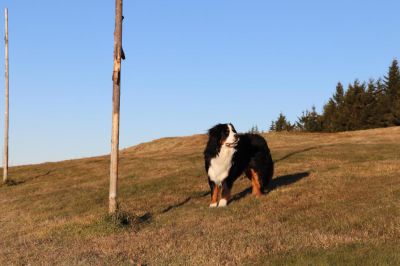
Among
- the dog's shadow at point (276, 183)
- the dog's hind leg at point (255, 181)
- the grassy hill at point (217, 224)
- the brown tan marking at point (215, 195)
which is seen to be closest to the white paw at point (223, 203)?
the brown tan marking at point (215, 195)

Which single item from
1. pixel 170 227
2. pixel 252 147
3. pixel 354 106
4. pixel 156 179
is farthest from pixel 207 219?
pixel 354 106

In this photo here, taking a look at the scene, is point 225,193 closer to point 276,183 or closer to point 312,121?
point 276,183

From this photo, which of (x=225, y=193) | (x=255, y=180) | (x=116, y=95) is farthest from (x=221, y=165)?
(x=116, y=95)

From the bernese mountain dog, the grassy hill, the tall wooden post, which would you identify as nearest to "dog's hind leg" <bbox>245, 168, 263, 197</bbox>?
the grassy hill

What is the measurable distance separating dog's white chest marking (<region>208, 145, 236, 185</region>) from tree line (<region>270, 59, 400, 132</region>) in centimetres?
5850

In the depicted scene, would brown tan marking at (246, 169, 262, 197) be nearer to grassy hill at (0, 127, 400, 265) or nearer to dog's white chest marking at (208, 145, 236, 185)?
grassy hill at (0, 127, 400, 265)

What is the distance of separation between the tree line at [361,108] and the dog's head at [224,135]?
58.5m

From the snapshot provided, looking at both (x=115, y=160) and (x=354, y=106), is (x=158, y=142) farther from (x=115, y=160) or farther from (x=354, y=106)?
(x=115, y=160)

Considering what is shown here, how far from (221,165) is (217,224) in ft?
9.80

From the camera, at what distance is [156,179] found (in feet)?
72.6

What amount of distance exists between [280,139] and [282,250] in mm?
40627

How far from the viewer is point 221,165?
12898mm

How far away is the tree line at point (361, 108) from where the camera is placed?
69.0 metres

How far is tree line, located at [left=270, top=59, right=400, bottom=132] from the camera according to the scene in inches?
2717
